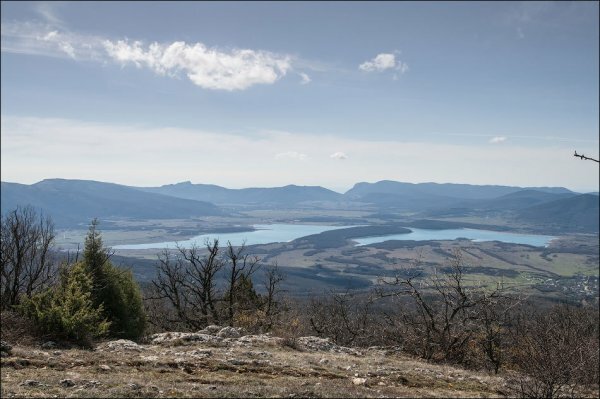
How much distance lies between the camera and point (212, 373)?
1367cm

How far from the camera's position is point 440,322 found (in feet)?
90.7

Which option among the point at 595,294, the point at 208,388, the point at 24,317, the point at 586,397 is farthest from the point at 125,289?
the point at 595,294

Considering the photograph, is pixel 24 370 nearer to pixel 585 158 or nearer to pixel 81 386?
pixel 81 386

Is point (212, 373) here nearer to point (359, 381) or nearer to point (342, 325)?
point (359, 381)

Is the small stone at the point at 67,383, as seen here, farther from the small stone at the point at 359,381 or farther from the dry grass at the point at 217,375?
the small stone at the point at 359,381

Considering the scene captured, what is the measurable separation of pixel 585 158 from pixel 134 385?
11.6m

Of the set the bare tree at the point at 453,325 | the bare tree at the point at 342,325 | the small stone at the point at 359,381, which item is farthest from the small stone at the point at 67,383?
the bare tree at the point at 342,325

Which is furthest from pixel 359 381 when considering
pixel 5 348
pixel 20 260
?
pixel 20 260

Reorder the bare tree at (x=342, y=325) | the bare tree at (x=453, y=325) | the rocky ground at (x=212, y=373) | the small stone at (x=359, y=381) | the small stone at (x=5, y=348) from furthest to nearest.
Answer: the bare tree at (x=342, y=325), the bare tree at (x=453, y=325), the small stone at (x=359, y=381), the small stone at (x=5, y=348), the rocky ground at (x=212, y=373)

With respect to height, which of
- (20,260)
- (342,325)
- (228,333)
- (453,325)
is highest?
(20,260)

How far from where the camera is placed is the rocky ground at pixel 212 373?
1120cm

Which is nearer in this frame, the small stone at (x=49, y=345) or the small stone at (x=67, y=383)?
the small stone at (x=67, y=383)

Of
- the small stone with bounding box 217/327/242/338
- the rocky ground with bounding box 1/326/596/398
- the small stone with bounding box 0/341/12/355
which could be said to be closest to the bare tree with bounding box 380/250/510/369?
the rocky ground with bounding box 1/326/596/398

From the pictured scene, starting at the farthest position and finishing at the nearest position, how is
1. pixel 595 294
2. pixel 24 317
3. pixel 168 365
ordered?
pixel 595 294 < pixel 24 317 < pixel 168 365
